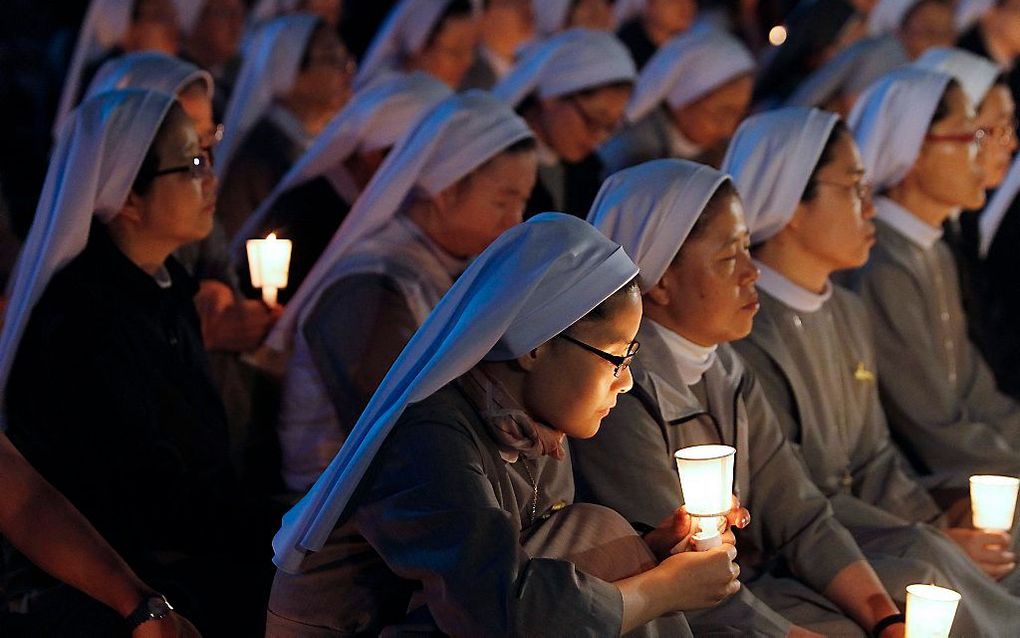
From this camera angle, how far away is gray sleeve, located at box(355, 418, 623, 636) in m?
3.12

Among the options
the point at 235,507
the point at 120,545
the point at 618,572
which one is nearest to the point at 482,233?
the point at 235,507

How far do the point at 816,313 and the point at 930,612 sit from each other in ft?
5.92

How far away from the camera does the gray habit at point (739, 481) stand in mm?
4109

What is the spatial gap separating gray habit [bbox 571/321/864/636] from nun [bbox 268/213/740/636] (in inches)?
19.9

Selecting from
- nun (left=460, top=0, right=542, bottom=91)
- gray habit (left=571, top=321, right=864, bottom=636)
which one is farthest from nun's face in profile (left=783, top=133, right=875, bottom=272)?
nun (left=460, top=0, right=542, bottom=91)

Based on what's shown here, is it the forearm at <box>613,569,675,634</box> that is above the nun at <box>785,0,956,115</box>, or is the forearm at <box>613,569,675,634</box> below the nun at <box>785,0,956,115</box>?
above

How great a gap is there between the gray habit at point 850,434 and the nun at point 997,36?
5029mm

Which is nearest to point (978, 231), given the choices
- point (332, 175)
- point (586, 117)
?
point (586, 117)

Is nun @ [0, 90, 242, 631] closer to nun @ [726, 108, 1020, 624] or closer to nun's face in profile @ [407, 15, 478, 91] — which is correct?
nun @ [726, 108, 1020, 624]

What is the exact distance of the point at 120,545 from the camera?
427 centimetres

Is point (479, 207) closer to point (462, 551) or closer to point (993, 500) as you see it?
point (993, 500)

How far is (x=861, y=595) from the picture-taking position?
4.42 metres

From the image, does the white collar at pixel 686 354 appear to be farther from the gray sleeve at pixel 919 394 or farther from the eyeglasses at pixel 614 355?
the gray sleeve at pixel 919 394

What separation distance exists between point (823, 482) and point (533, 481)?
1954 mm
